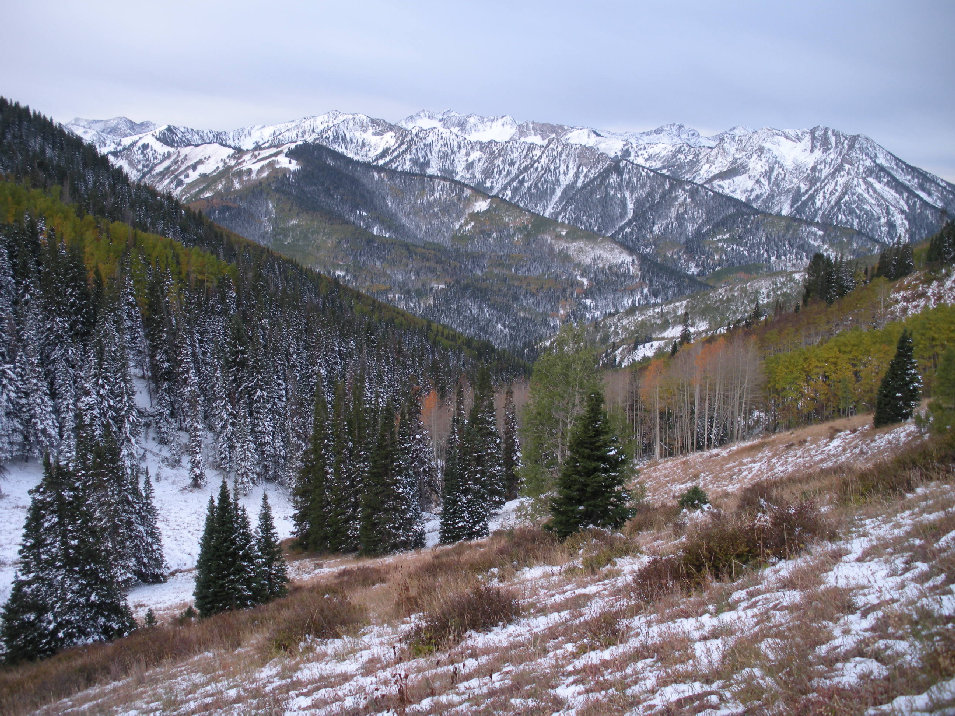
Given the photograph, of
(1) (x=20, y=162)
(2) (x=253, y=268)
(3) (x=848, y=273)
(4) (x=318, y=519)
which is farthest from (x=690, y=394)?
(1) (x=20, y=162)

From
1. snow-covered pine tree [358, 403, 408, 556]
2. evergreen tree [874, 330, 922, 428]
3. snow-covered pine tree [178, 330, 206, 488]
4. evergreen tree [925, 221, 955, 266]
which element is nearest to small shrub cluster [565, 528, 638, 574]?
snow-covered pine tree [358, 403, 408, 556]

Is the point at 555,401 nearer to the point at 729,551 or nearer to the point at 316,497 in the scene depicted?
the point at 729,551

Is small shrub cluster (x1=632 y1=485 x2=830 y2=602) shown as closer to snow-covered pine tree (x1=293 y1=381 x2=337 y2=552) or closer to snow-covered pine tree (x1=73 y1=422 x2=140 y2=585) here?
snow-covered pine tree (x1=73 y1=422 x2=140 y2=585)

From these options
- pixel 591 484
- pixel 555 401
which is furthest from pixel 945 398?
pixel 591 484

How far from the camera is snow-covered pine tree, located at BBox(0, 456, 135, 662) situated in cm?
1844

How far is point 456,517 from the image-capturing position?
1533 inches

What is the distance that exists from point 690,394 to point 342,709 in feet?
237

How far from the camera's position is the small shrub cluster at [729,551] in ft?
24.5

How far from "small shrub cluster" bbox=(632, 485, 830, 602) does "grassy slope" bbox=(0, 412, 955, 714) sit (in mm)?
158

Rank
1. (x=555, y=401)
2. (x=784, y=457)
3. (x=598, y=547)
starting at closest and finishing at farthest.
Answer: (x=598, y=547)
(x=555, y=401)
(x=784, y=457)

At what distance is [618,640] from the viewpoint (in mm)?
6062

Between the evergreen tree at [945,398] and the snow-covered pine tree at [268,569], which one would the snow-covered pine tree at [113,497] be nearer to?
the snow-covered pine tree at [268,569]

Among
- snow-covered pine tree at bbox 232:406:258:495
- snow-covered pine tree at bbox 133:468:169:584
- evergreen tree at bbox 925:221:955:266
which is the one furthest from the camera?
evergreen tree at bbox 925:221:955:266

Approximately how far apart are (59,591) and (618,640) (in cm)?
2278
